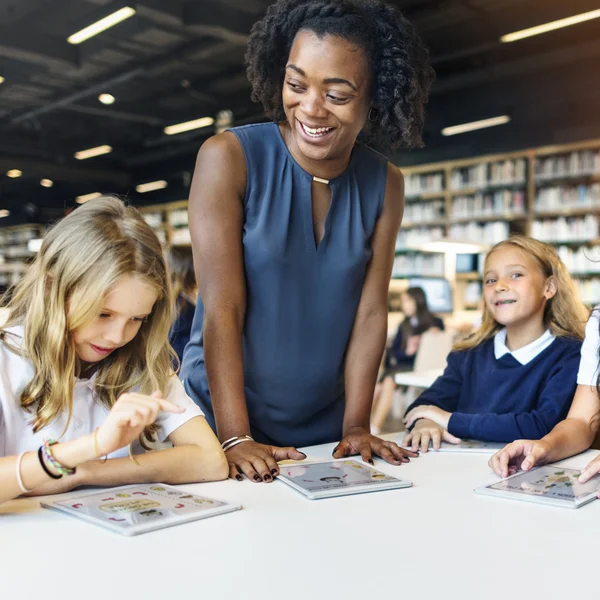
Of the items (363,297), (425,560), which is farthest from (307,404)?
(425,560)

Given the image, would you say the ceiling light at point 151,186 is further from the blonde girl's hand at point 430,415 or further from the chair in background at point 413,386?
the blonde girl's hand at point 430,415

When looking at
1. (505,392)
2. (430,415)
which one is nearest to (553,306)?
(505,392)

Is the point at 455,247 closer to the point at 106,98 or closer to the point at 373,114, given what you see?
the point at 106,98

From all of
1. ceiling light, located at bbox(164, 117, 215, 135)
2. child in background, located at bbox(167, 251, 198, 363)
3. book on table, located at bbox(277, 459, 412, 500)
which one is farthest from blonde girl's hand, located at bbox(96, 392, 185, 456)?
ceiling light, located at bbox(164, 117, 215, 135)

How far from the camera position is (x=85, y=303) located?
1.16 meters

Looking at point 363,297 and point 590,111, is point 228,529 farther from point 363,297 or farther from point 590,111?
point 590,111

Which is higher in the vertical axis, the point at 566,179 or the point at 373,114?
the point at 566,179

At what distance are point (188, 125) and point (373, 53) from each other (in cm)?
649

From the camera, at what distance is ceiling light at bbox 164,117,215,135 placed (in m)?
7.57

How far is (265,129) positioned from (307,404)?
0.58m

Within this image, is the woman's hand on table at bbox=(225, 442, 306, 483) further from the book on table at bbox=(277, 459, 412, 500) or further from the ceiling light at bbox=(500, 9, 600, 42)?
the ceiling light at bbox=(500, 9, 600, 42)

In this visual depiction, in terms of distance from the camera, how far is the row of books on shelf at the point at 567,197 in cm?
641

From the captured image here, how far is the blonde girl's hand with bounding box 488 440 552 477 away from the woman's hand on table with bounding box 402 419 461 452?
0.19 m

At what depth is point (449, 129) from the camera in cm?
736
